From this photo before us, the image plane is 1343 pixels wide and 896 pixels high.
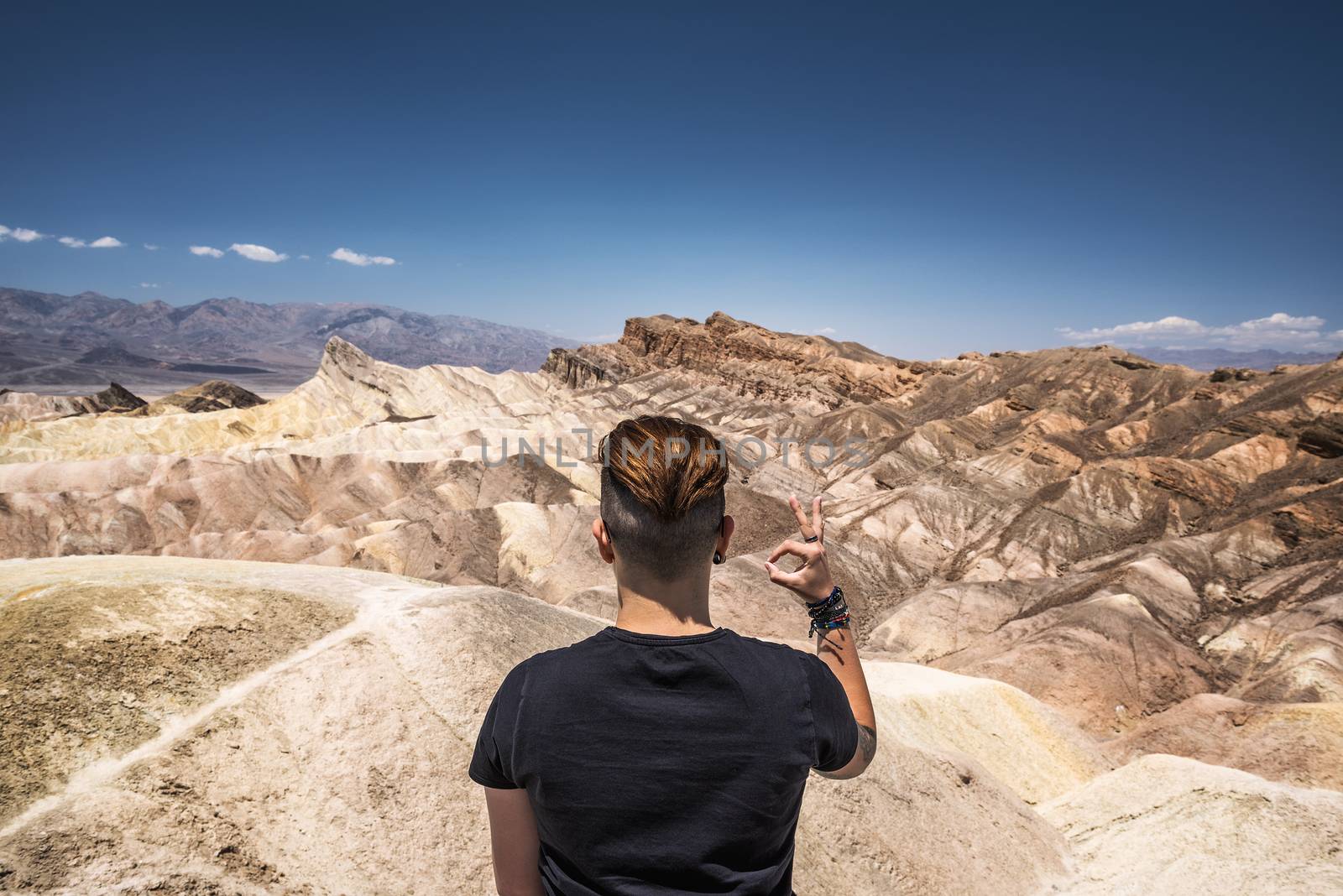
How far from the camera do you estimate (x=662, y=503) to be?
1.65 meters

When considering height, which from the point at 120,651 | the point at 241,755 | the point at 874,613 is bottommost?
the point at 874,613

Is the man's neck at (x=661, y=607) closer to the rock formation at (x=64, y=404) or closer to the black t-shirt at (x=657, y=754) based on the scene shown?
the black t-shirt at (x=657, y=754)

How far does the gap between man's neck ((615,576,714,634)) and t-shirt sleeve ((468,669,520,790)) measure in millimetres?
345

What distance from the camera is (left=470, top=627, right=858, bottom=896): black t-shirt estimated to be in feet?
5.00

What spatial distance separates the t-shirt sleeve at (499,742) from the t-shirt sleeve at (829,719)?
0.79 m

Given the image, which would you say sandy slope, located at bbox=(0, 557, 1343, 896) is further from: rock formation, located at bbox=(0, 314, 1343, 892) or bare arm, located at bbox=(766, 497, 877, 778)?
bare arm, located at bbox=(766, 497, 877, 778)

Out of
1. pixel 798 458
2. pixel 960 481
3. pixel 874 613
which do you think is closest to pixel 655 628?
pixel 874 613

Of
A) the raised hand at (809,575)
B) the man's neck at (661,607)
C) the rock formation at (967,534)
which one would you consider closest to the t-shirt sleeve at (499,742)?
the man's neck at (661,607)

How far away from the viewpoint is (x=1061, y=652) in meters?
21.0

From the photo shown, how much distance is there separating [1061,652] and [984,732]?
10262 millimetres

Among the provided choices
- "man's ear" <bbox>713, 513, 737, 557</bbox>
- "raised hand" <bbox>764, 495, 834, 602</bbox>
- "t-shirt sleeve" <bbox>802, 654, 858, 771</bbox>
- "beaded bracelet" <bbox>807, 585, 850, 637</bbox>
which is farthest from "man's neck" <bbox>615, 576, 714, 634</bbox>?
"beaded bracelet" <bbox>807, 585, 850, 637</bbox>

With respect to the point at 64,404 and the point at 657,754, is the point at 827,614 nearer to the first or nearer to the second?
the point at 657,754

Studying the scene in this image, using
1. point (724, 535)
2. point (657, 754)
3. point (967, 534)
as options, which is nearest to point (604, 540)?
point (724, 535)

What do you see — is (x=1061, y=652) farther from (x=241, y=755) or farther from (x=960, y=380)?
(x=960, y=380)
